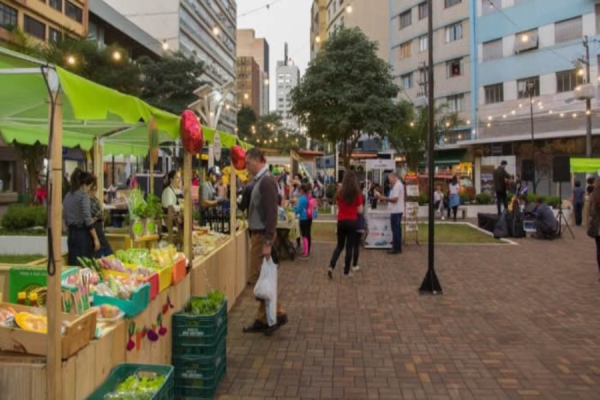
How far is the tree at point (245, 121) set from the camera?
83956mm

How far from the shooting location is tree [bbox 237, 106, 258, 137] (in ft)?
275

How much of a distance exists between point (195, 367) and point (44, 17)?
38.4 meters

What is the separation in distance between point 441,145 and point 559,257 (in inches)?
1304

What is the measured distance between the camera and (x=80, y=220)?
23.2ft

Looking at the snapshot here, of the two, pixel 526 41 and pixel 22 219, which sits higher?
pixel 526 41

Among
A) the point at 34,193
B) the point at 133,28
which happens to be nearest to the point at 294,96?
the point at 34,193

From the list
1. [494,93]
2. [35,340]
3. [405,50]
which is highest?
[405,50]

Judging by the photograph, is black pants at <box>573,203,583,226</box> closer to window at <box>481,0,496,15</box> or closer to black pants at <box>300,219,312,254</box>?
black pants at <box>300,219,312,254</box>

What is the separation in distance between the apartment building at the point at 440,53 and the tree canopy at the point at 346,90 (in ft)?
50.0

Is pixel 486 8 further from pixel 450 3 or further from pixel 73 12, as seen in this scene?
pixel 73 12

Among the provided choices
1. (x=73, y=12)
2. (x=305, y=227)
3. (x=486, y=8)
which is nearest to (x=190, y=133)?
(x=305, y=227)

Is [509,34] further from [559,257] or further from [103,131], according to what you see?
[103,131]

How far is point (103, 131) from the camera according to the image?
7.14 metres

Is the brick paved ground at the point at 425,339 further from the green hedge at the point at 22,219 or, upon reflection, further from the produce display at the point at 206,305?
the green hedge at the point at 22,219
